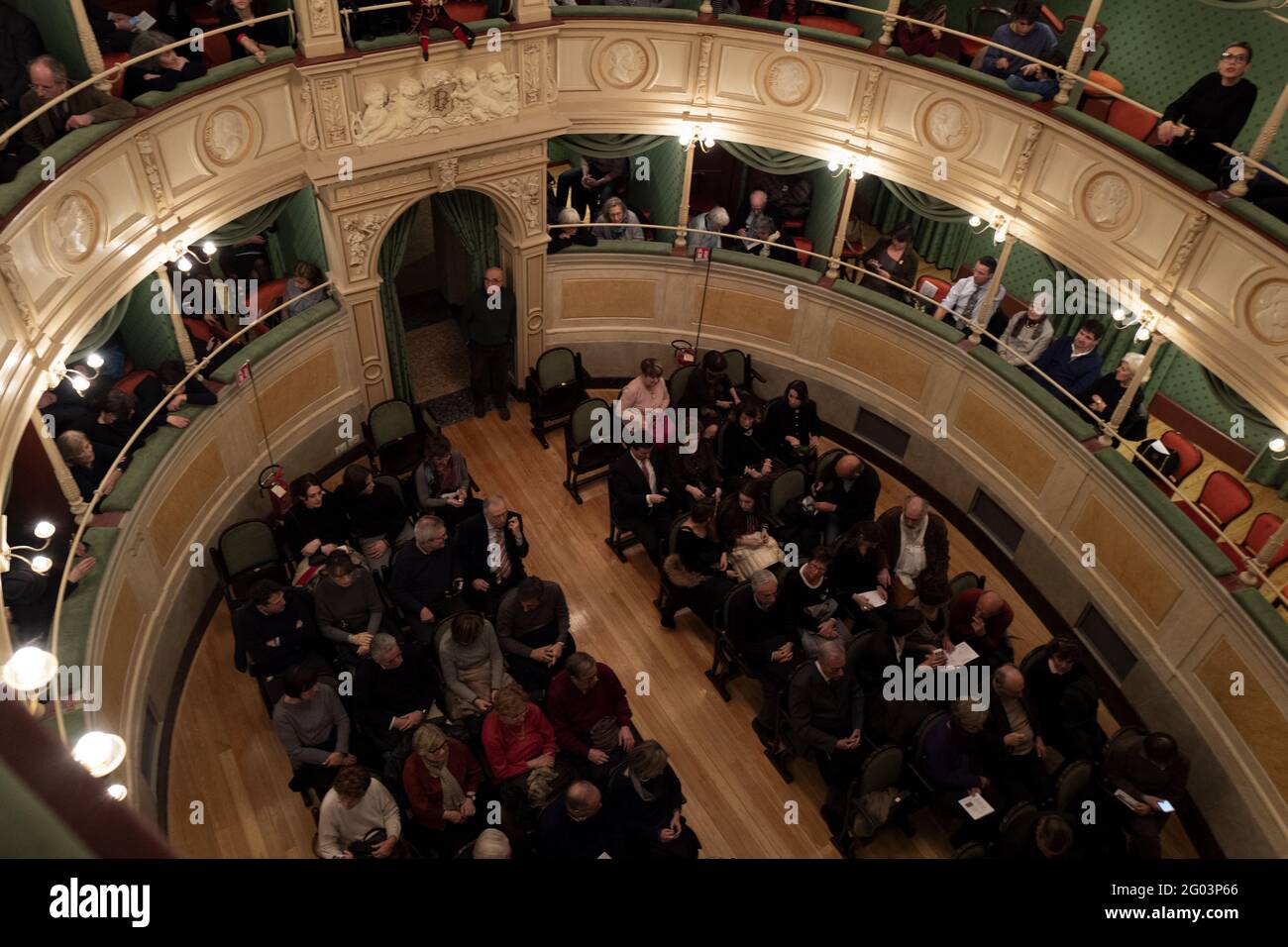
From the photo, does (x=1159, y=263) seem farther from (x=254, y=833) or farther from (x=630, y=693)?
(x=254, y=833)

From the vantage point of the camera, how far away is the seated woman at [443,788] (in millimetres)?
5629

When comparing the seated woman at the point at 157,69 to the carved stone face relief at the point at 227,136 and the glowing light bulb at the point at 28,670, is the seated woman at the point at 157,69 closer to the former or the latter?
the carved stone face relief at the point at 227,136

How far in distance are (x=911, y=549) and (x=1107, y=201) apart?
124 inches

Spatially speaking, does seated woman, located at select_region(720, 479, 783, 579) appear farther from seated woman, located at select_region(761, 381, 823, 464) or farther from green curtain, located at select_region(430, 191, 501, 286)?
green curtain, located at select_region(430, 191, 501, 286)

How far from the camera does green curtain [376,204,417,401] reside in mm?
8984

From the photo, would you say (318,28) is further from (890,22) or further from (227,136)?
(890,22)

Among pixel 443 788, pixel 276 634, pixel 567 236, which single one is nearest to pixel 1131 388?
pixel 567 236

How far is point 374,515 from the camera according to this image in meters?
7.64

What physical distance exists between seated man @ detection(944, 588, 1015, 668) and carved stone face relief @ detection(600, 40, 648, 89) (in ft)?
18.4

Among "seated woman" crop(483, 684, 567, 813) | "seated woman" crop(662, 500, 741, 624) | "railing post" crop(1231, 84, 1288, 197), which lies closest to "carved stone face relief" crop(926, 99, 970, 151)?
"railing post" crop(1231, 84, 1288, 197)

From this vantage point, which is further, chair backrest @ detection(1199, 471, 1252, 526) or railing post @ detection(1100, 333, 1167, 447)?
chair backrest @ detection(1199, 471, 1252, 526)

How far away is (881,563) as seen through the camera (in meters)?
7.64

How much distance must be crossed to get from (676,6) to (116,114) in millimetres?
5509
